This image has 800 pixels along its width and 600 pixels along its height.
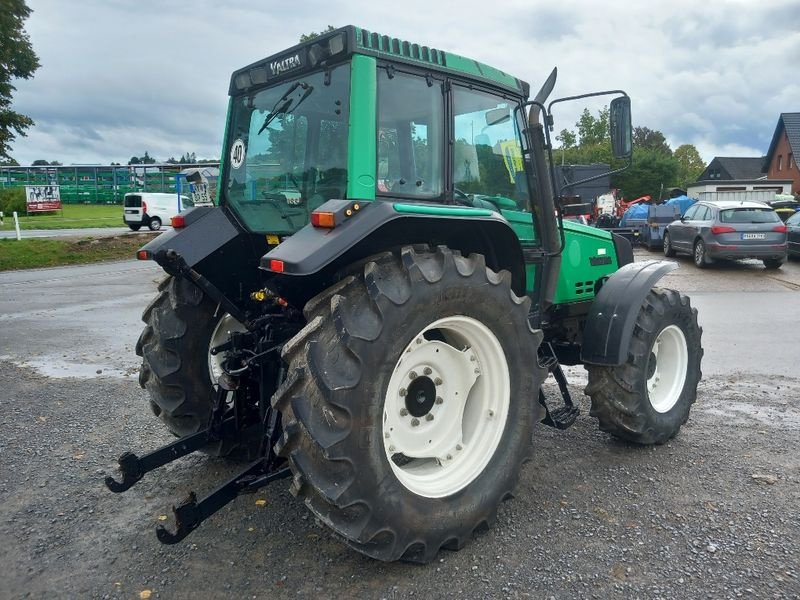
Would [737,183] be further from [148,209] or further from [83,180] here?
[83,180]

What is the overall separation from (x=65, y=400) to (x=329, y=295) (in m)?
3.95

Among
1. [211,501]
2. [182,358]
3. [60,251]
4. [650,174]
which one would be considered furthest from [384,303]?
[650,174]

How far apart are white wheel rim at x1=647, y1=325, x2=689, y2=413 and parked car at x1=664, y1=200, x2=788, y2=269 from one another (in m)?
12.1

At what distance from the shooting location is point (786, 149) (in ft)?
163

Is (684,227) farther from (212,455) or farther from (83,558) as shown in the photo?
(83,558)

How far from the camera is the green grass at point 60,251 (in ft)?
57.4

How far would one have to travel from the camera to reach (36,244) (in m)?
19.1

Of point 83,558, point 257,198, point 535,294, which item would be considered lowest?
point 83,558

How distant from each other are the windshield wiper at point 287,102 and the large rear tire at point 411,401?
1.10 metres

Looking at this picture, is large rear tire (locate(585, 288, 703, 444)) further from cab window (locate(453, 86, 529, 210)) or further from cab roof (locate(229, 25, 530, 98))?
cab roof (locate(229, 25, 530, 98))

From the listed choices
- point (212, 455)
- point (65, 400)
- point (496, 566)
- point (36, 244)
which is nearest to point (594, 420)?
point (496, 566)

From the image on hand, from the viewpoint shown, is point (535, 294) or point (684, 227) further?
point (684, 227)

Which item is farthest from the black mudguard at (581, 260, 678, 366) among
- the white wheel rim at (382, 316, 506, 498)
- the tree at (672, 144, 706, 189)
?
the tree at (672, 144, 706, 189)

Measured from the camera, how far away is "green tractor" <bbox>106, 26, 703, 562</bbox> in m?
2.72
